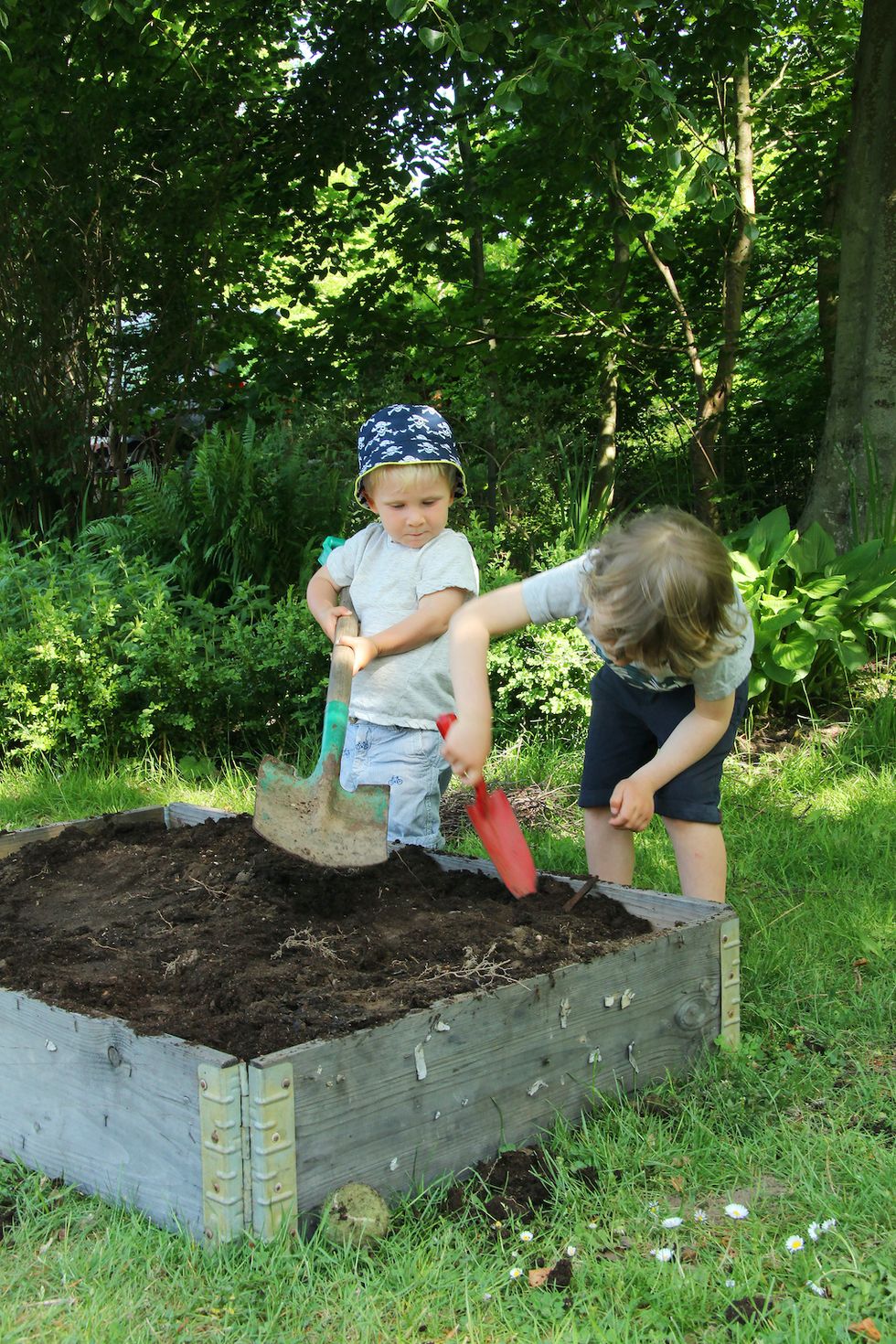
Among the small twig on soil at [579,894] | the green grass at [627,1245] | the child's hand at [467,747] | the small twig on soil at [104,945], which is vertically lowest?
the green grass at [627,1245]

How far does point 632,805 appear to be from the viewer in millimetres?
2428

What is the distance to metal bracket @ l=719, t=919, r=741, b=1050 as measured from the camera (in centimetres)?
244

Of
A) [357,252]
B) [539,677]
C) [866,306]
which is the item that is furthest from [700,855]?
[357,252]

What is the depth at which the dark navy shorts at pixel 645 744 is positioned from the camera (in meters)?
2.75

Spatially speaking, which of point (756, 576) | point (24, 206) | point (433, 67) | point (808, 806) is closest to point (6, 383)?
point (24, 206)

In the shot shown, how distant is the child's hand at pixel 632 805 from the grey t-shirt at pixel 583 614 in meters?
0.25

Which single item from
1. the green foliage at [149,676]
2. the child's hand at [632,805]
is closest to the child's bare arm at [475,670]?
the child's hand at [632,805]

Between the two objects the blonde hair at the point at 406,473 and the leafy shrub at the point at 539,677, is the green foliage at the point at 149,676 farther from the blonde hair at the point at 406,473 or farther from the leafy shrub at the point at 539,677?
the blonde hair at the point at 406,473

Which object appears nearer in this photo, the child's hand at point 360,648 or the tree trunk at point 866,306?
the child's hand at point 360,648

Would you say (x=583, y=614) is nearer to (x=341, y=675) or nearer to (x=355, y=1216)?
(x=341, y=675)

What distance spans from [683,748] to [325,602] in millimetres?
1168

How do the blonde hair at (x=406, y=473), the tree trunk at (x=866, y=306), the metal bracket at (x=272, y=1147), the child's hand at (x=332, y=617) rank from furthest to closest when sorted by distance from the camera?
the tree trunk at (x=866, y=306) < the child's hand at (x=332, y=617) < the blonde hair at (x=406, y=473) < the metal bracket at (x=272, y=1147)

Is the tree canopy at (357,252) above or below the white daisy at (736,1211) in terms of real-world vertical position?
above

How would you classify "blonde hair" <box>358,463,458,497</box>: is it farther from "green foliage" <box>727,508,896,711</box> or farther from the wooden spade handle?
"green foliage" <box>727,508,896,711</box>
